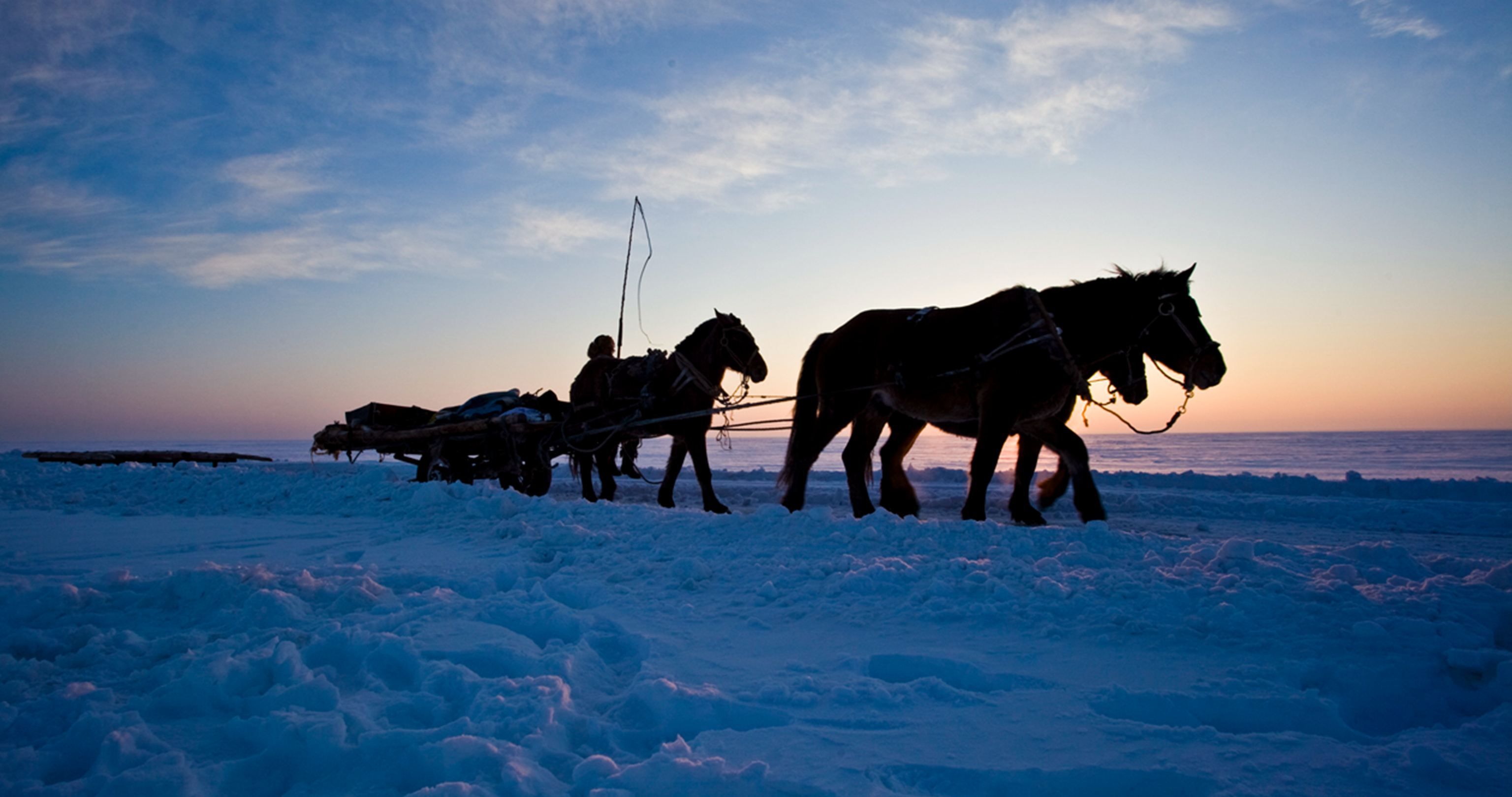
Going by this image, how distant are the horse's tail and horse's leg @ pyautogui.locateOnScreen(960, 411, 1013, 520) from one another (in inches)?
69.9

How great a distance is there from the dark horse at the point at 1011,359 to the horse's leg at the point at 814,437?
14mm

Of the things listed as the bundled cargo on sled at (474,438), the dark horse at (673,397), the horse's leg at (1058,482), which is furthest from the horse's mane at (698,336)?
the horse's leg at (1058,482)

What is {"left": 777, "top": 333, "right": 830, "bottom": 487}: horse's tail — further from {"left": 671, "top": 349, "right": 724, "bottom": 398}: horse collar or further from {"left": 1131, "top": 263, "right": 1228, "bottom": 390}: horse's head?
{"left": 1131, "top": 263, "right": 1228, "bottom": 390}: horse's head

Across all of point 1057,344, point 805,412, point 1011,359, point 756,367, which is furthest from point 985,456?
point 756,367

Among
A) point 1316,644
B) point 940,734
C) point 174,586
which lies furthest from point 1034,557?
point 174,586

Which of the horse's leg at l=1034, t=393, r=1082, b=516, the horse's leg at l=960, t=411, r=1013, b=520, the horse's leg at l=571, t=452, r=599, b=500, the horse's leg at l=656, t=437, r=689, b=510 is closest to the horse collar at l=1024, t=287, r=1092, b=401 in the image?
the horse's leg at l=960, t=411, r=1013, b=520

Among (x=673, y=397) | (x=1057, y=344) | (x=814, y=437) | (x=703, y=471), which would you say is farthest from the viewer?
(x=673, y=397)

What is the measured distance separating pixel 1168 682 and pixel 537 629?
7.64 feet

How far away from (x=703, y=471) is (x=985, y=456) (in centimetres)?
363

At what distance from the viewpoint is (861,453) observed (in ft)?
25.0

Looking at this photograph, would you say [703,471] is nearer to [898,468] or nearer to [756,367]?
[756,367]

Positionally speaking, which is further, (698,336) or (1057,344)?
(698,336)

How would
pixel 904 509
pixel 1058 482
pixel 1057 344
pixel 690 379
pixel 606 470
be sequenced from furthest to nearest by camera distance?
pixel 606 470
pixel 690 379
pixel 1058 482
pixel 904 509
pixel 1057 344

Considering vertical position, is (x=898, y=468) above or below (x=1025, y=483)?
above
